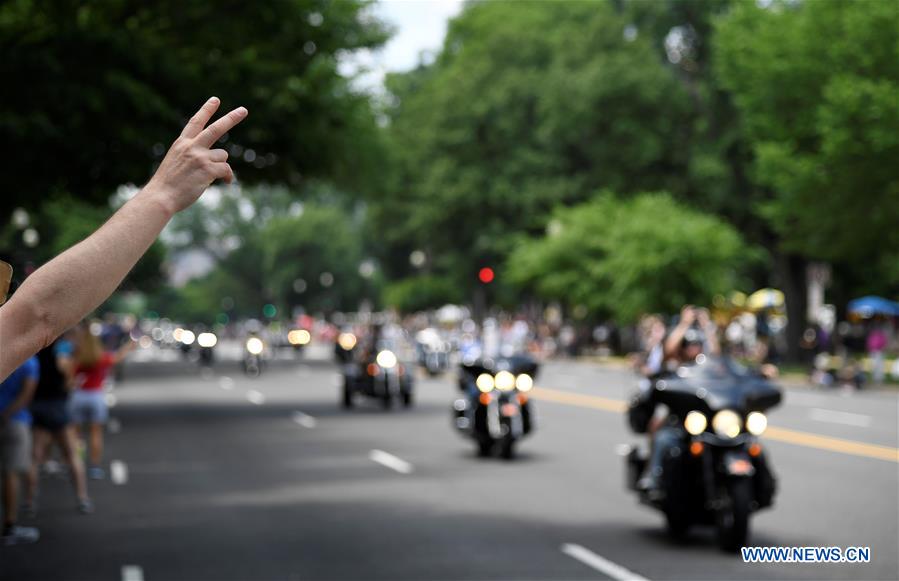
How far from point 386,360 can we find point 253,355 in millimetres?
17495

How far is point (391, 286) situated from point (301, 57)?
6255 centimetres

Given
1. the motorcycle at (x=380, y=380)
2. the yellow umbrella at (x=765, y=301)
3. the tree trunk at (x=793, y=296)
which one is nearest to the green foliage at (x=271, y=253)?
the yellow umbrella at (x=765, y=301)

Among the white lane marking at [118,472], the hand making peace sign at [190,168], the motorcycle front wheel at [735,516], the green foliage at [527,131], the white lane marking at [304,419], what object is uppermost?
the green foliage at [527,131]

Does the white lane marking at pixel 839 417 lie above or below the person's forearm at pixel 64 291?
below

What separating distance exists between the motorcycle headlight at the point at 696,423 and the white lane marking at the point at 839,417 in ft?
41.4

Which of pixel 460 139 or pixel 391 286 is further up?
pixel 460 139

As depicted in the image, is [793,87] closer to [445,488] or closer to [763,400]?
[445,488]

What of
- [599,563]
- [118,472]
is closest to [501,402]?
[118,472]

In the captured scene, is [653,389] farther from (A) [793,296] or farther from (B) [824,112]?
(A) [793,296]

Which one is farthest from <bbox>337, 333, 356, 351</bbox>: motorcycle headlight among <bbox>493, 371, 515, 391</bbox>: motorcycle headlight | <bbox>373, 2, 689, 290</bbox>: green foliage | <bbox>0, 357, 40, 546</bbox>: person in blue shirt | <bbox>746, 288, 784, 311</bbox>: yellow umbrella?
<bbox>746, 288, 784, 311</bbox>: yellow umbrella

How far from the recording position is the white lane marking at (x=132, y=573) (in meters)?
9.36

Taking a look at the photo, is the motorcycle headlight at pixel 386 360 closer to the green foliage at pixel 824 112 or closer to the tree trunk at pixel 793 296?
the green foliage at pixel 824 112

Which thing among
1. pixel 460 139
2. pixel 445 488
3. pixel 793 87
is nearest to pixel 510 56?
pixel 460 139

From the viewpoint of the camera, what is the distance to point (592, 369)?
50281 millimetres
